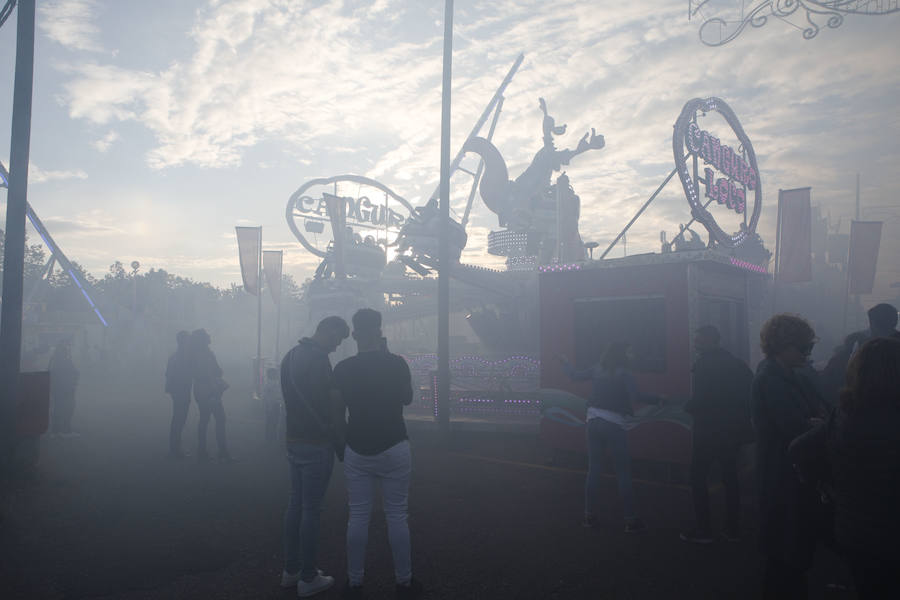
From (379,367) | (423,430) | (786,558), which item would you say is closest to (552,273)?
(423,430)

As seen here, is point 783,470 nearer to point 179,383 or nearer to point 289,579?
point 289,579

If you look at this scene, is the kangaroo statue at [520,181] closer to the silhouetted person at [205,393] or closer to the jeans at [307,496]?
the silhouetted person at [205,393]

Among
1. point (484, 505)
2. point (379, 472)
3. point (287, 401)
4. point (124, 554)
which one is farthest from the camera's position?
point (484, 505)

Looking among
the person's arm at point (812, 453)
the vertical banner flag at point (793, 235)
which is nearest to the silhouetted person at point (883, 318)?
the person's arm at point (812, 453)

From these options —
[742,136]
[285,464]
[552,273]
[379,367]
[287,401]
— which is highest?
[742,136]

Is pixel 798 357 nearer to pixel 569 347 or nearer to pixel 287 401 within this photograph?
pixel 287 401

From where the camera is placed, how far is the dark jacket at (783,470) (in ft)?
9.27

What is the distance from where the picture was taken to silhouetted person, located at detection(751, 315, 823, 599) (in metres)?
2.83

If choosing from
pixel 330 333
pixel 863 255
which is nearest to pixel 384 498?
pixel 330 333

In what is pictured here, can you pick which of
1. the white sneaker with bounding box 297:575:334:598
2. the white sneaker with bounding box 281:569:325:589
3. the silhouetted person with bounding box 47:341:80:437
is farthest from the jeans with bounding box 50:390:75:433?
the white sneaker with bounding box 297:575:334:598

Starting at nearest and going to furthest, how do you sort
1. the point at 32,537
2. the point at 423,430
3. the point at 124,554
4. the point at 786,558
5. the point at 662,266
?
the point at 786,558
the point at 124,554
the point at 32,537
the point at 662,266
the point at 423,430

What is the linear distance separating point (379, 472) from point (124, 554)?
3095mm

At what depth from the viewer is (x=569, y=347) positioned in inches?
357

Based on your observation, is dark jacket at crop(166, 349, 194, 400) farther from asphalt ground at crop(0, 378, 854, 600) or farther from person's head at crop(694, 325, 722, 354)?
person's head at crop(694, 325, 722, 354)
